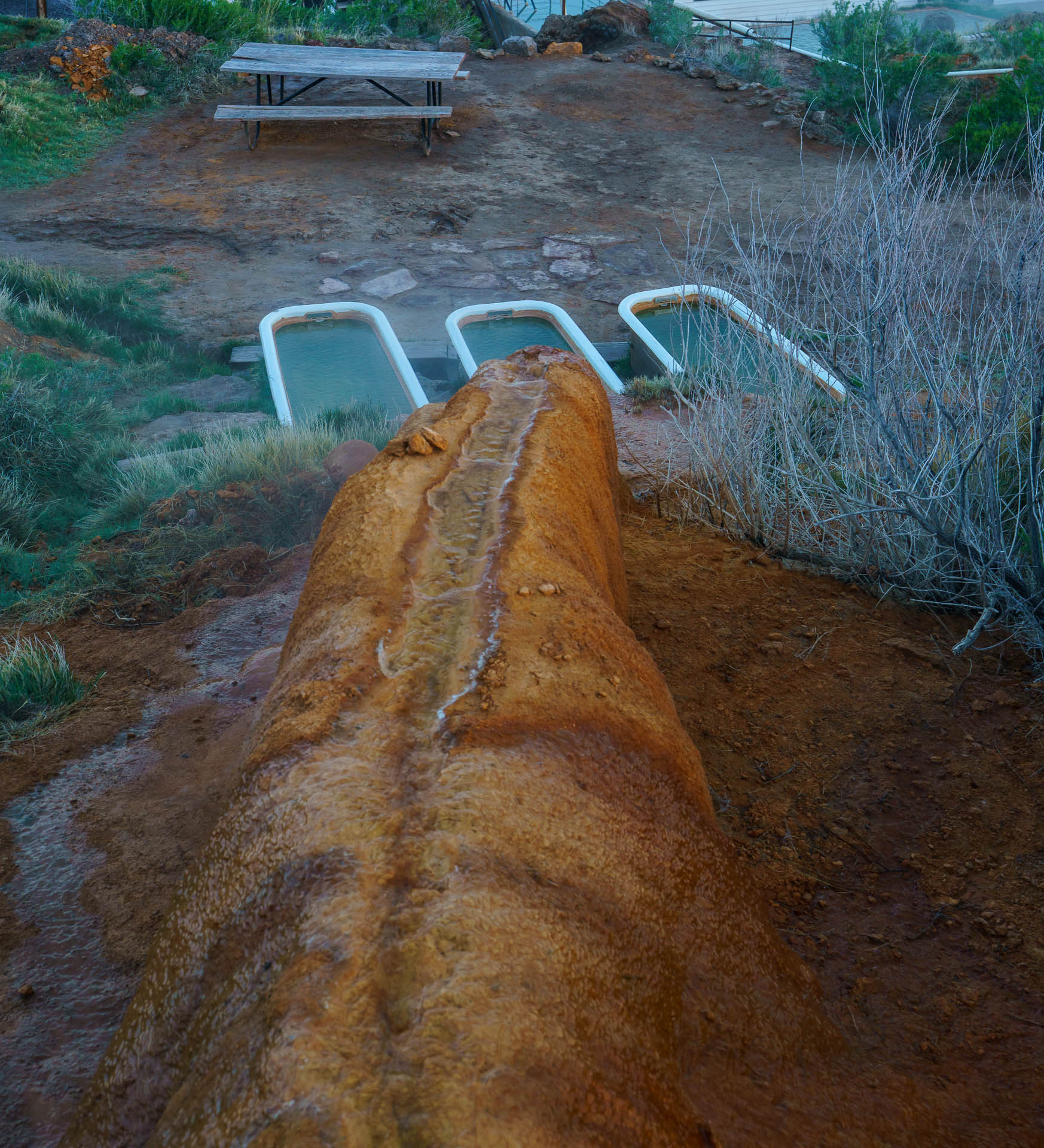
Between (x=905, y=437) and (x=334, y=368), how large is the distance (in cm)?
403

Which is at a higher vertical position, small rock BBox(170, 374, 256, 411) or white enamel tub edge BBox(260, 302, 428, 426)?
white enamel tub edge BBox(260, 302, 428, 426)

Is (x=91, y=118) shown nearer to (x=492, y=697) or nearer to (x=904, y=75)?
(x=904, y=75)

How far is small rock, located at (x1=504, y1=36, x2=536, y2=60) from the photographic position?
46.9 ft

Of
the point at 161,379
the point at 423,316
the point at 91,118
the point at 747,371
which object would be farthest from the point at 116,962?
the point at 91,118

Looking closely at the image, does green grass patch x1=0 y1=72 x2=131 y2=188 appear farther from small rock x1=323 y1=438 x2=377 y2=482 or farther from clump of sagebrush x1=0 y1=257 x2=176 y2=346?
small rock x1=323 y1=438 x2=377 y2=482

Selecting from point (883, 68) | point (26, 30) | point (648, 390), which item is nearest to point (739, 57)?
point (883, 68)

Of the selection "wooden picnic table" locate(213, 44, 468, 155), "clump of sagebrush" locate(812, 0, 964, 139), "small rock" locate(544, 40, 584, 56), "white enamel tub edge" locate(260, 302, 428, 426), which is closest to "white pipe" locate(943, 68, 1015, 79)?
"clump of sagebrush" locate(812, 0, 964, 139)

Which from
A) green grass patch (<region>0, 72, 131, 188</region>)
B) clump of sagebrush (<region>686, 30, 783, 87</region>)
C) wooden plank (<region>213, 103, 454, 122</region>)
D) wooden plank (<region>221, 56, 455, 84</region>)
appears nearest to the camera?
green grass patch (<region>0, 72, 131, 188</region>)

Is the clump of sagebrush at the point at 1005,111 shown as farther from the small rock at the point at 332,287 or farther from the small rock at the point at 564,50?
the small rock at the point at 564,50

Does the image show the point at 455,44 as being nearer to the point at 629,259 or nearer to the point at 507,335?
the point at 629,259

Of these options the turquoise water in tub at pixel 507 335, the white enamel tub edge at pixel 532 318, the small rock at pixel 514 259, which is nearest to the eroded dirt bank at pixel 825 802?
the white enamel tub edge at pixel 532 318

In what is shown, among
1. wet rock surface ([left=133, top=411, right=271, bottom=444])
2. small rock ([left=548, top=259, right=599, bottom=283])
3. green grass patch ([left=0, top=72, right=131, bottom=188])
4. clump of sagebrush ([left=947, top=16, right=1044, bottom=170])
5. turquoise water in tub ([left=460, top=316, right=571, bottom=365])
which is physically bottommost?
wet rock surface ([left=133, top=411, right=271, bottom=444])

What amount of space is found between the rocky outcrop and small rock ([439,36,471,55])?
1171 mm

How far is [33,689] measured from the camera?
282 cm
